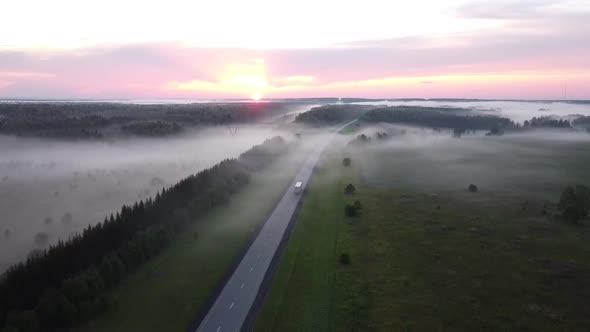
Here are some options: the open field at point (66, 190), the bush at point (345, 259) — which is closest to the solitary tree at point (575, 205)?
the bush at point (345, 259)

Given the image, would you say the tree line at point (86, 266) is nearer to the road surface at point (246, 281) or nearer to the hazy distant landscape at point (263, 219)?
the hazy distant landscape at point (263, 219)

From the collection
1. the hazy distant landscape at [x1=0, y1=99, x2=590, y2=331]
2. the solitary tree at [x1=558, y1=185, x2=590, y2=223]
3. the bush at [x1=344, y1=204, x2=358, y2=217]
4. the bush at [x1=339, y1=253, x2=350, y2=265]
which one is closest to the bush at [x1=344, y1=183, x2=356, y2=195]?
the hazy distant landscape at [x1=0, y1=99, x2=590, y2=331]

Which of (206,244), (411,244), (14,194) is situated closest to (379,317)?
(411,244)

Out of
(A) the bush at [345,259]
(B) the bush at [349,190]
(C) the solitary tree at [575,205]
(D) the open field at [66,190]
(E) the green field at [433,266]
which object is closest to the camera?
(E) the green field at [433,266]

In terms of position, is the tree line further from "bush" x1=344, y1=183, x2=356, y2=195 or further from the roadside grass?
"bush" x1=344, y1=183, x2=356, y2=195

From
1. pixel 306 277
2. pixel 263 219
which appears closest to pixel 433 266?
pixel 306 277

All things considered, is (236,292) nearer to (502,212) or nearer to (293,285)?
(293,285)
